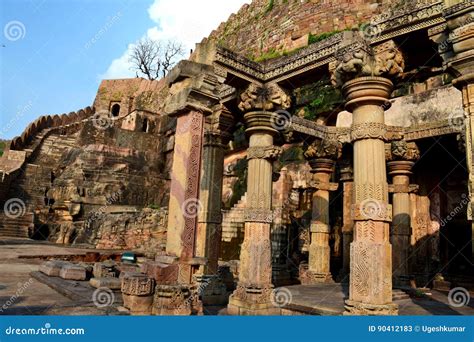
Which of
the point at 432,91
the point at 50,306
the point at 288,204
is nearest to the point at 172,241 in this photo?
the point at 50,306

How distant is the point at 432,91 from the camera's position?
40.1ft

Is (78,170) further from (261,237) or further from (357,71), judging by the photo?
(357,71)

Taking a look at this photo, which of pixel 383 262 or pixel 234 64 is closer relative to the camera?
pixel 383 262

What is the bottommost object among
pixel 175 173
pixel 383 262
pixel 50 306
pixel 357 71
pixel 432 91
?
pixel 50 306

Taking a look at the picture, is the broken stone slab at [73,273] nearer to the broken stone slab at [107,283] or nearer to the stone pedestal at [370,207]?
the broken stone slab at [107,283]

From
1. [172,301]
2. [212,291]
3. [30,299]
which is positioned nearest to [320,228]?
[212,291]

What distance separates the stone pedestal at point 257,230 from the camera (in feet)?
23.6

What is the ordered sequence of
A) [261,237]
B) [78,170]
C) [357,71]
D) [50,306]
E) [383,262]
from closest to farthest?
[50,306] → [383,262] → [357,71] → [261,237] → [78,170]

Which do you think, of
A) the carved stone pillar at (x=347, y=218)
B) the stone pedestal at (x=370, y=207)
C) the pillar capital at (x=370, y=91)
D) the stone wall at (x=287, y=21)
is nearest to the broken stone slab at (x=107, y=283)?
the stone pedestal at (x=370, y=207)

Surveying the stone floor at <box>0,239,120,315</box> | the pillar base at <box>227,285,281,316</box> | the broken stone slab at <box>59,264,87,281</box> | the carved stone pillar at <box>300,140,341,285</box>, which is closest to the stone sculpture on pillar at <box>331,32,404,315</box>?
the pillar base at <box>227,285,281,316</box>

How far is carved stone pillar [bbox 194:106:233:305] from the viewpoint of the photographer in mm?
8281

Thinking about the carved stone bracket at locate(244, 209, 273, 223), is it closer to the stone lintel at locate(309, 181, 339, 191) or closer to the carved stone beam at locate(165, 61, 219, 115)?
the carved stone beam at locate(165, 61, 219, 115)

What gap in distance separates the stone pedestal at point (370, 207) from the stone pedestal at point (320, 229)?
4887mm

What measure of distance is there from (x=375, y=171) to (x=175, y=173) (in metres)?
3.33
